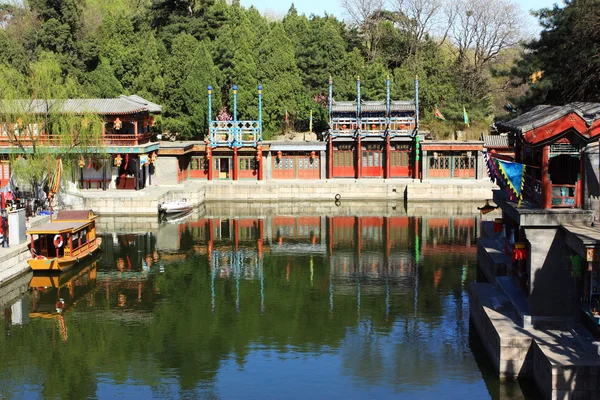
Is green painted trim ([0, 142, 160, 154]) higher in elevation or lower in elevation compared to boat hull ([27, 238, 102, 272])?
higher

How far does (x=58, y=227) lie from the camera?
124 ft

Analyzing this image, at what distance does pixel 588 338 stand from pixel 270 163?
4467 centimetres

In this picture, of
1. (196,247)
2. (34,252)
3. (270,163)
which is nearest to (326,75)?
(270,163)

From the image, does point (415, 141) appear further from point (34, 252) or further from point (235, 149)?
point (34, 252)

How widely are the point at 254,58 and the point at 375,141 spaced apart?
614 inches

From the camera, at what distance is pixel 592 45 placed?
38.7 m

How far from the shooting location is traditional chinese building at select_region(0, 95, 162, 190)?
5388 centimetres

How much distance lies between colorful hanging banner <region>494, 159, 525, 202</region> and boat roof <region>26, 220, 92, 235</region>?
20048 millimetres

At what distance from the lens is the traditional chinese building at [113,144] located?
53.9 metres

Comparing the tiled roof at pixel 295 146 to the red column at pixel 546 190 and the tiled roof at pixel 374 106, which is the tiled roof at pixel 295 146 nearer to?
the tiled roof at pixel 374 106

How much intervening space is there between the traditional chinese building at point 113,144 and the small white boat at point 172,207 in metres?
5.25

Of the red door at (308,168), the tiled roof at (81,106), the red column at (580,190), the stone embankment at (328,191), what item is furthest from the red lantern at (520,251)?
the red door at (308,168)

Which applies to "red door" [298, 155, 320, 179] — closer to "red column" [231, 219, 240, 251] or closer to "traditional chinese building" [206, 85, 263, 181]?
"traditional chinese building" [206, 85, 263, 181]

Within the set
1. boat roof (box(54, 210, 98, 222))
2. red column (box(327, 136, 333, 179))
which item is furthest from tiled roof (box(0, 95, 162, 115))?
boat roof (box(54, 210, 98, 222))
